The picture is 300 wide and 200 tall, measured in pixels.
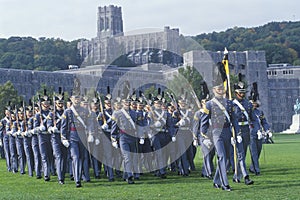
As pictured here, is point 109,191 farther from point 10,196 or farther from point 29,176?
point 29,176

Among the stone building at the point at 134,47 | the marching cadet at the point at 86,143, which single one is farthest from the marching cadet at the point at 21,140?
the stone building at the point at 134,47

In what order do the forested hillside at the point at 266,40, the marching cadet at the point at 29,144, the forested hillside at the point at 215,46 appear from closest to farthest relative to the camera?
the marching cadet at the point at 29,144 < the forested hillside at the point at 215,46 < the forested hillside at the point at 266,40

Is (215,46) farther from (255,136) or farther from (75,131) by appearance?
(75,131)

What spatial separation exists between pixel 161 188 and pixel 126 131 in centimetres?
242

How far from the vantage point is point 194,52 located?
116 m

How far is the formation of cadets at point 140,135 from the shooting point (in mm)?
15203

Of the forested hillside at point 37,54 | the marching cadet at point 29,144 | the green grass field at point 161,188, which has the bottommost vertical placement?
the green grass field at point 161,188

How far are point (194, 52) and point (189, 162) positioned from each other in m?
96.7

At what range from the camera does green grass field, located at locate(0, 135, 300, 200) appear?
44.9 ft

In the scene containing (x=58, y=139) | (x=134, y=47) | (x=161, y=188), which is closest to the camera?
(x=161, y=188)

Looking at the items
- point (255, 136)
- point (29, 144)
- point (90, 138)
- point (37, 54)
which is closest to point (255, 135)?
point (255, 136)

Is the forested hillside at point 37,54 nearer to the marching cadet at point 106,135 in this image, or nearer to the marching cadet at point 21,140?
the marching cadet at point 21,140

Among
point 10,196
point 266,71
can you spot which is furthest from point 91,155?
point 266,71

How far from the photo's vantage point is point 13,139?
2311 centimetres
